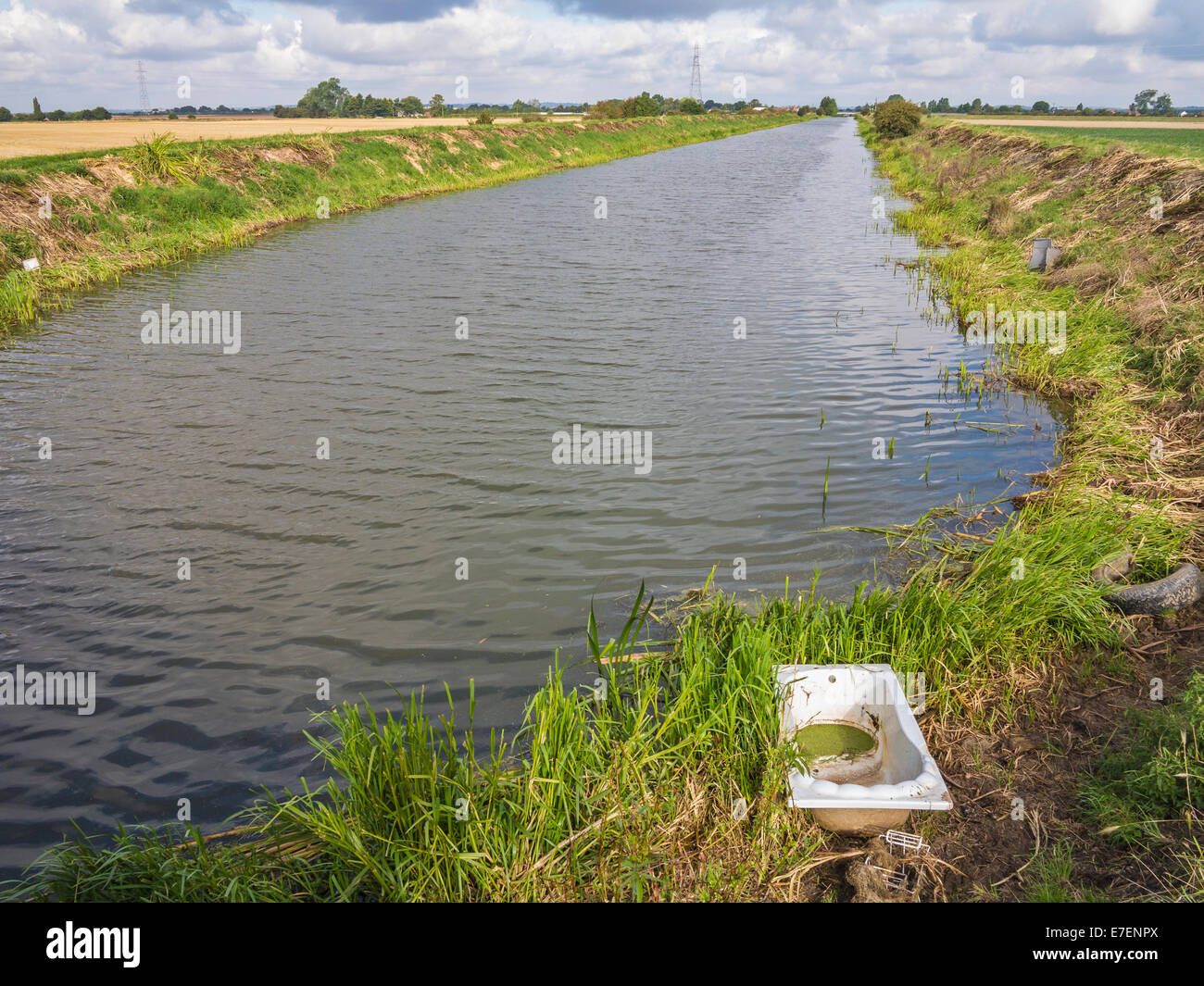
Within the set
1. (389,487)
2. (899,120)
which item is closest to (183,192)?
(389,487)

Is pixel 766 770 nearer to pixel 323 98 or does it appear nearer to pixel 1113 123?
pixel 1113 123

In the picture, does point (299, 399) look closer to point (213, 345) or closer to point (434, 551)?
point (213, 345)

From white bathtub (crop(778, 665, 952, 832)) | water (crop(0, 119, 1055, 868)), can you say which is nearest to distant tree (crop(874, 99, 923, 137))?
water (crop(0, 119, 1055, 868))

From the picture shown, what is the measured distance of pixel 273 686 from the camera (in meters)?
5.31

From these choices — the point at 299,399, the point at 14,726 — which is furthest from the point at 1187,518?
the point at 299,399

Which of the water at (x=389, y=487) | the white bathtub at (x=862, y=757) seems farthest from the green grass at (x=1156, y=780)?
the water at (x=389, y=487)

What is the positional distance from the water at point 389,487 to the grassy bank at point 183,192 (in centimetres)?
238

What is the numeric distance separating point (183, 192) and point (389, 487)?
1987cm

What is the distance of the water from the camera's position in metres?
5.20

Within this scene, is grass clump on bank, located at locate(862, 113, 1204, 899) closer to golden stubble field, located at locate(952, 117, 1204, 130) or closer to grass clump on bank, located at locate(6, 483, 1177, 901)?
grass clump on bank, located at locate(6, 483, 1177, 901)

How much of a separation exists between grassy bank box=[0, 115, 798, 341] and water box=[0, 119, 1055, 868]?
2.38 metres

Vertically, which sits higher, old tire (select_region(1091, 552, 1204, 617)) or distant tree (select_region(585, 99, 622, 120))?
distant tree (select_region(585, 99, 622, 120))

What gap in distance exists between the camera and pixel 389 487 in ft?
26.2
